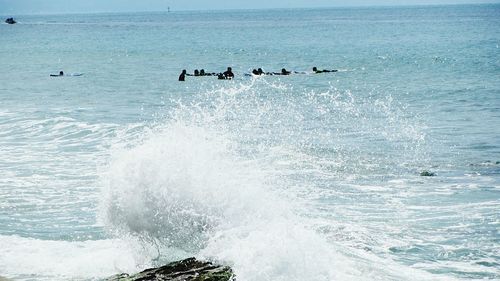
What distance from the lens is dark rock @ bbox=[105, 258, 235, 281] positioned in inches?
394

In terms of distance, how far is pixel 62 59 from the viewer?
72.9 meters

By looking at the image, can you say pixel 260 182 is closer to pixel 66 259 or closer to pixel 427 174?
pixel 427 174

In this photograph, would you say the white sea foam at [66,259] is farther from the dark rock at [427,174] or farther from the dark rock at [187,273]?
the dark rock at [427,174]

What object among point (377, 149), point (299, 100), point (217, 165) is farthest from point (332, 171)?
point (299, 100)

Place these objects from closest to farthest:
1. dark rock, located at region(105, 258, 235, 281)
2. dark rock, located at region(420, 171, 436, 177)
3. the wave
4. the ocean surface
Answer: dark rock, located at region(105, 258, 235, 281), the wave, the ocean surface, dark rock, located at region(420, 171, 436, 177)

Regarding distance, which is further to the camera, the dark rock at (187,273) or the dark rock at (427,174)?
the dark rock at (427,174)

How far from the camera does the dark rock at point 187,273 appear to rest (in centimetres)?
1001

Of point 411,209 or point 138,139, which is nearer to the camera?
point 411,209

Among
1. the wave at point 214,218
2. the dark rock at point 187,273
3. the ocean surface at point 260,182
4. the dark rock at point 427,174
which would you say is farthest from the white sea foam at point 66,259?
the dark rock at point 427,174

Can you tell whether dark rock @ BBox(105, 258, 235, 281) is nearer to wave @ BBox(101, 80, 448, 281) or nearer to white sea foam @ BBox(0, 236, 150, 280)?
wave @ BBox(101, 80, 448, 281)

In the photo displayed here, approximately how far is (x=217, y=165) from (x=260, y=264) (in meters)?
3.71

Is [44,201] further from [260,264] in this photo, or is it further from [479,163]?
[479,163]

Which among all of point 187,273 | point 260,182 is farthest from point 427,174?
point 187,273

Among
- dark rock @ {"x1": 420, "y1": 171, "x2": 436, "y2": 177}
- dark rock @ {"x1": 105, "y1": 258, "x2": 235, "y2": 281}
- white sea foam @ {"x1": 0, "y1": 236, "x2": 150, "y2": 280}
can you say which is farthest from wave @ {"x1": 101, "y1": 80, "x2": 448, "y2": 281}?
dark rock @ {"x1": 420, "y1": 171, "x2": 436, "y2": 177}
